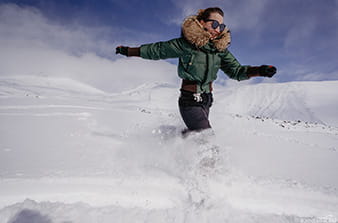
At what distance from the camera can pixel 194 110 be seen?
2318mm

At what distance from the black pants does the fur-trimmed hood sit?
1.98 ft

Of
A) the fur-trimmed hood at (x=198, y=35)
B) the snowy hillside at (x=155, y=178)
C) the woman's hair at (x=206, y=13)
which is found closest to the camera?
the snowy hillside at (x=155, y=178)

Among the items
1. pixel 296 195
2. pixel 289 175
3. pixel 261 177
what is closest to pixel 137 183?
pixel 261 177

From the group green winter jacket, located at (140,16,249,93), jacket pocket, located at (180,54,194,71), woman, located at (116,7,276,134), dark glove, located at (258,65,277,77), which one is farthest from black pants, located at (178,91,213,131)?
dark glove, located at (258,65,277,77)

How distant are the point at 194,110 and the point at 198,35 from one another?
2.81 feet

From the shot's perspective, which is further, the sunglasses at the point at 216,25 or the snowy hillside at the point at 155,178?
the sunglasses at the point at 216,25

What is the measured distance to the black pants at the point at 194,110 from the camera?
2312 millimetres

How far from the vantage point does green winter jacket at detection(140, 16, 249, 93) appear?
214 centimetres

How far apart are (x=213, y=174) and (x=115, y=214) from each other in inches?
40.5

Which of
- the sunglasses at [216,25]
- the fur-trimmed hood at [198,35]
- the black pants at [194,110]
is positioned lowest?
the black pants at [194,110]

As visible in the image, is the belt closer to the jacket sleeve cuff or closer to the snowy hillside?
the snowy hillside

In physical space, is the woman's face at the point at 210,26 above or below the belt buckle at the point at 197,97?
above

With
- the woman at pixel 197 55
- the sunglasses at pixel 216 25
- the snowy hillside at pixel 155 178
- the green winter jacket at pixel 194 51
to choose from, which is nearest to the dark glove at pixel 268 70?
the woman at pixel 197 55

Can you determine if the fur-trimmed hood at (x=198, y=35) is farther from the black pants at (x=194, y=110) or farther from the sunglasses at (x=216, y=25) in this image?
the black pants at (x=194, y=110)
